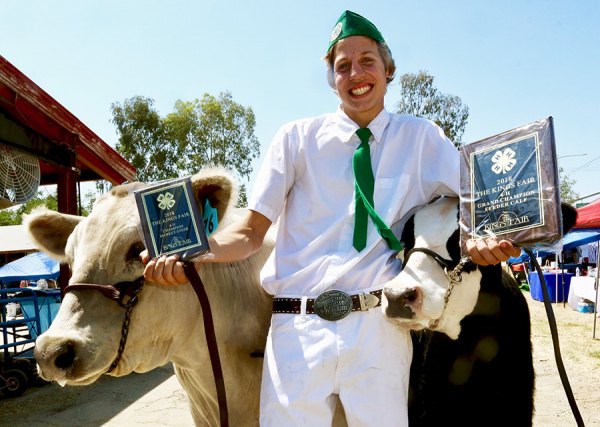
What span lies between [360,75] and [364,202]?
53 centimetres

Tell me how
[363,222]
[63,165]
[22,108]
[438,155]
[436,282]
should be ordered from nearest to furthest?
1. [436,282]
2. [363,222]
3. [438,155]
4. [22,108]
5. [63,165]

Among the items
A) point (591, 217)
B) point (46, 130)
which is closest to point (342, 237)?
point (46, 130)

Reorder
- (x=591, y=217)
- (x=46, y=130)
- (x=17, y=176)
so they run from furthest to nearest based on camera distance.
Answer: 1. (x=591, y=217)
2. (x=46, y=130)
3. (x=17, y=176)

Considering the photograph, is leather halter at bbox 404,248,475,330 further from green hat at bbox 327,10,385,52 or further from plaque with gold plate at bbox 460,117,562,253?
green hat at bbox 327,10,385,52

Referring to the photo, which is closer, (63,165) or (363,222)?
(363,222)

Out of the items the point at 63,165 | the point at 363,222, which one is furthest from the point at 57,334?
the point at 63,165

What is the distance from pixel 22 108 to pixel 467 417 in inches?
246

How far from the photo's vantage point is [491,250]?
153 centimetres

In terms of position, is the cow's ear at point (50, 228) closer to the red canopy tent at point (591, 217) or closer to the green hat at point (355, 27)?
the green hat at point (355, 27)

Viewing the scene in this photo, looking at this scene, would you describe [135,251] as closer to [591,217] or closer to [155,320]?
[155,320]

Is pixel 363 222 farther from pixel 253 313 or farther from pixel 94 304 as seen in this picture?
pixel 94 304

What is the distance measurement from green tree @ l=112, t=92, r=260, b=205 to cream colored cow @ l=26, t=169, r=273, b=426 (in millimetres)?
24749

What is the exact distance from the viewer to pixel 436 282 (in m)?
1.72

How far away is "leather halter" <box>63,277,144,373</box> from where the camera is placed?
1.87 meters
